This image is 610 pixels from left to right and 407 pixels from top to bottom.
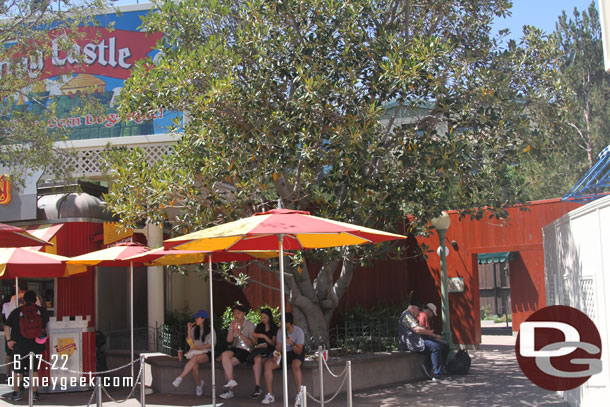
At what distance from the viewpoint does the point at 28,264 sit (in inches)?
403

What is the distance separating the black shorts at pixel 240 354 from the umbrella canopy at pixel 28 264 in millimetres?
3056

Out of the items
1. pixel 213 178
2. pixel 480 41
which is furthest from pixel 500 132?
pixel 213 178

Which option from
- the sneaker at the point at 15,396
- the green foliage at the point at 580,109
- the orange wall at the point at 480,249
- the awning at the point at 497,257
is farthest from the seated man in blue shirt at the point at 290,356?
the green foliage at the point at 580,109

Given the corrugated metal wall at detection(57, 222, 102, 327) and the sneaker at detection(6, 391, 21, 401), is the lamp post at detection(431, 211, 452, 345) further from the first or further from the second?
the sneaker at detection(6, 391, 21, 401)

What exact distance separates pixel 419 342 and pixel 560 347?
11.9 ft

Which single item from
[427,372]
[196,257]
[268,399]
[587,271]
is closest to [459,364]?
[427,372]

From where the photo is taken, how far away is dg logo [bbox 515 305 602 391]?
7711mm

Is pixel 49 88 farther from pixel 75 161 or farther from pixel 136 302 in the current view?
pixel 136 302

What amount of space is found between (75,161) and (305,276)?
6.80m

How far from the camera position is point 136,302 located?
1677 centimetres

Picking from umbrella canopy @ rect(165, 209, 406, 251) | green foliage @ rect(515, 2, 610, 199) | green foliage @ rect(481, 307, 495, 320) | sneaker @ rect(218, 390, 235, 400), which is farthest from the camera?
green foliage @ rect(481, 307, 495, 320)

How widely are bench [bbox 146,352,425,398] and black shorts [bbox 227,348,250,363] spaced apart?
0.11 meters

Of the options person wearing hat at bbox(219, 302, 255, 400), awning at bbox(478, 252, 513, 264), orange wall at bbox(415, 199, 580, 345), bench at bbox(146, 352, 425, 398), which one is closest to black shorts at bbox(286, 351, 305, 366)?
bench at bbox(146, 352, 425, 398)

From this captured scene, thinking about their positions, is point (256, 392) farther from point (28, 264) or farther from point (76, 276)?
point (76, 276)
